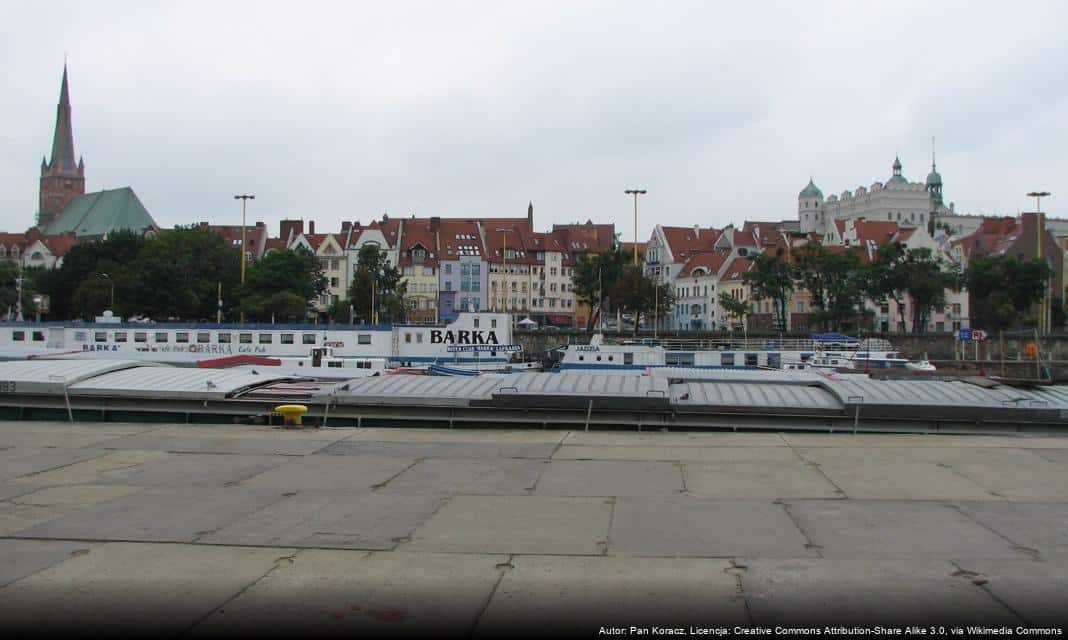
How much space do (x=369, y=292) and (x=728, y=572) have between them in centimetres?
7786

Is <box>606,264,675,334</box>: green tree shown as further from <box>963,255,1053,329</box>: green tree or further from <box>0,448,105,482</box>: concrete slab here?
<box>0,448,105,482</box>: concrete slab

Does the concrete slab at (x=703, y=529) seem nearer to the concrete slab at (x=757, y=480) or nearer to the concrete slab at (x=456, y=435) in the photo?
the concrete slab at (x=757, y=480)

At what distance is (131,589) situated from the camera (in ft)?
25.5

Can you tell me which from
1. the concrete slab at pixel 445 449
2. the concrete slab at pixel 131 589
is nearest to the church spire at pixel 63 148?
the concrete slab at pixel 445 449

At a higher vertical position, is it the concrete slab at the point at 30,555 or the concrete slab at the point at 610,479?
the concrete slab at the point at 610,479

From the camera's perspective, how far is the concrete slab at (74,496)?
11.2 m

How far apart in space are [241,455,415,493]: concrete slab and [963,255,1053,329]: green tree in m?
76.7

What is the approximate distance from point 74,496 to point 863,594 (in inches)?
386

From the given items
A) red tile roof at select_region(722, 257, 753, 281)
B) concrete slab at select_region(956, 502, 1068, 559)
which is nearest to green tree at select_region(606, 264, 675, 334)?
red tile roof at select_region(722, 257, 753, 281)

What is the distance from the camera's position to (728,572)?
8156 millimetres

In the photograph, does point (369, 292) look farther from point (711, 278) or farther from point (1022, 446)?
point (1022, 446)

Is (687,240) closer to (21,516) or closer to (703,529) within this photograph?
(703,529)

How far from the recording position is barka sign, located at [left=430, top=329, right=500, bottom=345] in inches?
2010

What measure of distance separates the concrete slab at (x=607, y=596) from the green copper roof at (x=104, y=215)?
5656 inches
